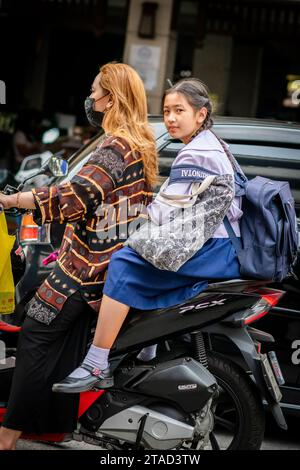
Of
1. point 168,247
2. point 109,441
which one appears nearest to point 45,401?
point 109,441

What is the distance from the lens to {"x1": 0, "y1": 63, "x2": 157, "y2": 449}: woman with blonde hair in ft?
11.3

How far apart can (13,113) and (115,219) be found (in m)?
9.86

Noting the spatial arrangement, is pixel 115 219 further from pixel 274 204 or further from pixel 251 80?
pixel 251 80

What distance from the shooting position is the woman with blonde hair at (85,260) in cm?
346

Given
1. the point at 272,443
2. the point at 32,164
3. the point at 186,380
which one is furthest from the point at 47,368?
the point at 32,164

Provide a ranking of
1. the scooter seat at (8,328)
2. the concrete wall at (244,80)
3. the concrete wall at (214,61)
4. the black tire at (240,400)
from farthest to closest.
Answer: the concrete wall at (244,80)
the concrete wall at (214,61)
the scooter seat at (8,328)
the black tire at (240,400)

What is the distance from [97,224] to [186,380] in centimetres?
77

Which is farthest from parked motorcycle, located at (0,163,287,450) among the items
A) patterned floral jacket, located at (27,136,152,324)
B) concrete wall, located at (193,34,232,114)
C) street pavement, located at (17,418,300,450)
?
concrete wall, located at (193,34,232,114)

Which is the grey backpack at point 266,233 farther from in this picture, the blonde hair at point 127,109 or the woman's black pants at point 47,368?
the woman's black pants at point 47,368

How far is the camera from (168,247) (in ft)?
10.9

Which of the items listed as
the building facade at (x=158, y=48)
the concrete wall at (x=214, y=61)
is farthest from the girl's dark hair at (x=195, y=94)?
the concrete wall at (x=214, y=61)

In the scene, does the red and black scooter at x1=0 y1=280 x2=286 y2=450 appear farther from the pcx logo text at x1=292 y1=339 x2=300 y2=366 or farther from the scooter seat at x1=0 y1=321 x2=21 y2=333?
the pcx logo text at x1=292 y1=339 x2=300 y2=366

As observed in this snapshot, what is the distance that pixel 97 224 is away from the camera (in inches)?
137

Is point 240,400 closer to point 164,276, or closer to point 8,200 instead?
point 164,276
